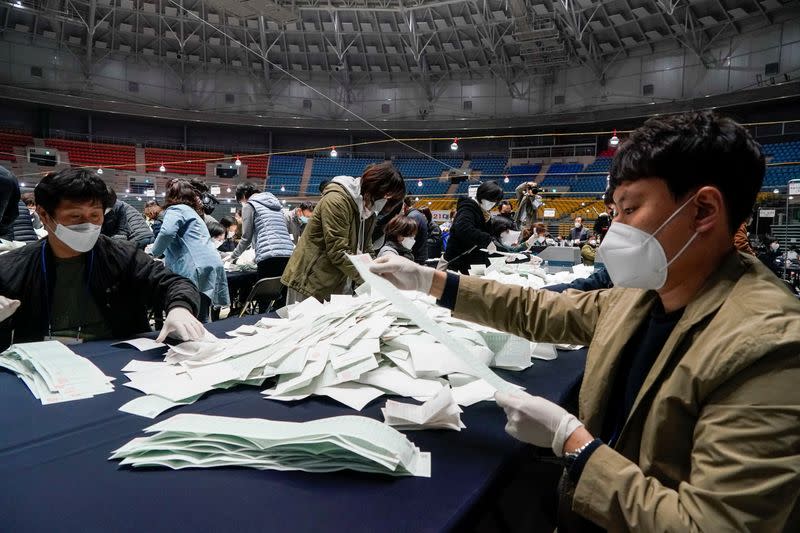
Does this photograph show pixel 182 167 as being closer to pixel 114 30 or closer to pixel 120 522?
pixel 114 30

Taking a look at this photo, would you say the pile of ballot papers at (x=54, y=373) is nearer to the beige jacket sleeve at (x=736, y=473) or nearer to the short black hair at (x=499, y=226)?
the beige jacket sleeve at (x=736, y=473)

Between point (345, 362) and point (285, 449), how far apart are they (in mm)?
357

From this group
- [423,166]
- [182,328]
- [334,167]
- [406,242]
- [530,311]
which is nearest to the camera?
[530,311]

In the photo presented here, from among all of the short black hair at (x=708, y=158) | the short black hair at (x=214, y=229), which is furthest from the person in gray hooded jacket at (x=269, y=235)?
the short black hair at (x=708, y=158)

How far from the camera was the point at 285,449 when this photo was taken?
2.45 feet

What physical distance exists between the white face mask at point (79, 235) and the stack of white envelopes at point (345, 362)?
0.65 meters

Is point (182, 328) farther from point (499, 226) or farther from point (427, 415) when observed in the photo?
point (499, 226)

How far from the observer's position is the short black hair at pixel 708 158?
0.76 m

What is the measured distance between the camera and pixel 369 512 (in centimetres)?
63

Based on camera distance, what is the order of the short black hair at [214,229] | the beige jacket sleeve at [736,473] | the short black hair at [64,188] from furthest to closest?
the short black hair at [214,229], the short black hair at [64,188], the beige jacket sleeve at [736,473]

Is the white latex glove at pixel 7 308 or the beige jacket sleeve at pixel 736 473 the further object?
the white latex glove at pixel 7 308

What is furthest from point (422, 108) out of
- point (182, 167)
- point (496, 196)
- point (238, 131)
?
point (496, 196)

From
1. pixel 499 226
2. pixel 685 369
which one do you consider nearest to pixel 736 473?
pixel 685 369

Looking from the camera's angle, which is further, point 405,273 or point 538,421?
point 405,273
